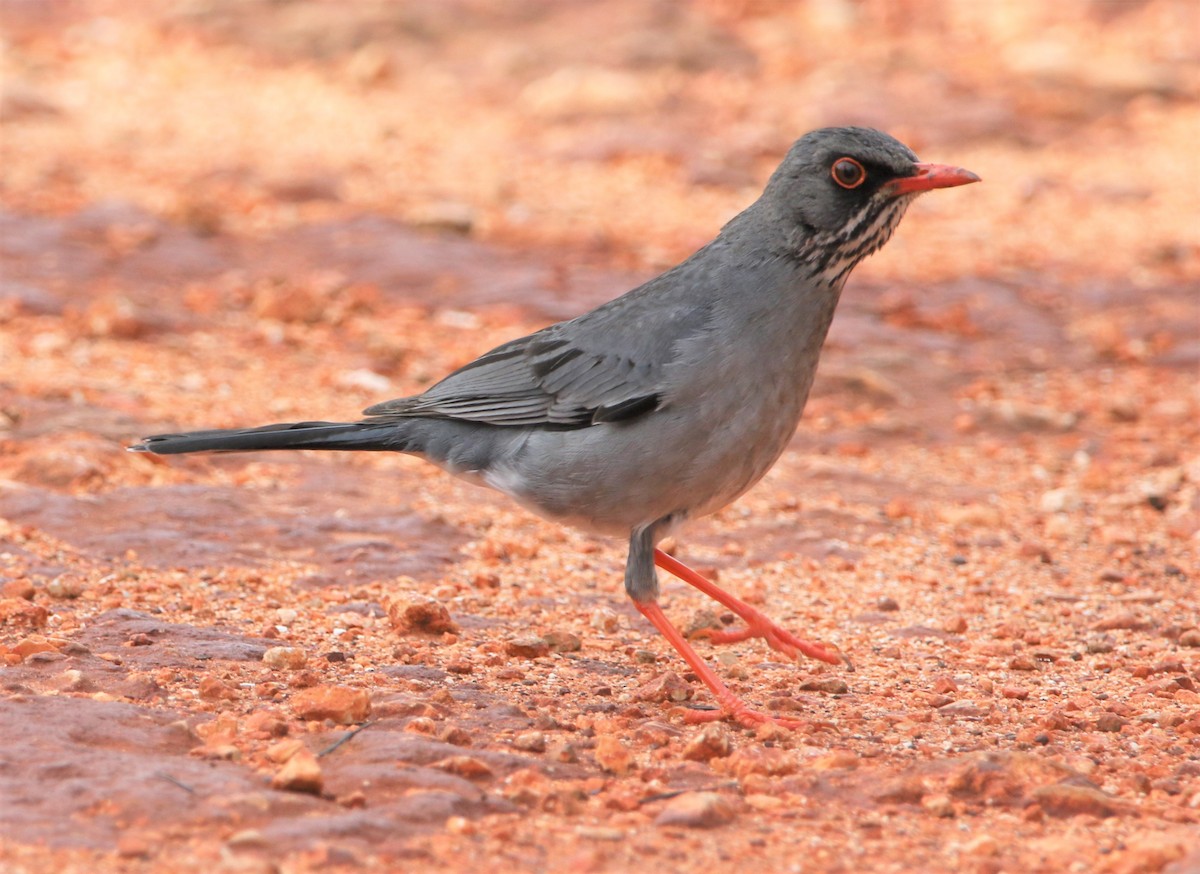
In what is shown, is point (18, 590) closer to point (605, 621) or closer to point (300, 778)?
point (300, 778)

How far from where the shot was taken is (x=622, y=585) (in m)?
6.75

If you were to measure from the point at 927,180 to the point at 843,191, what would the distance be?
Answer: 317 millimetres

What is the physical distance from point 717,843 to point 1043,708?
1797 mm

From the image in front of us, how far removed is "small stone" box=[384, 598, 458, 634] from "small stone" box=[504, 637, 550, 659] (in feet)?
0.95

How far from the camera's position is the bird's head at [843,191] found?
5719 mm

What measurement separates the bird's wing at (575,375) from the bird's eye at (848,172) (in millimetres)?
723

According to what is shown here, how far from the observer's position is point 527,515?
7.45m

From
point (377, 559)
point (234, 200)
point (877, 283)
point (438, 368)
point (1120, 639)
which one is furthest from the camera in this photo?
point (234, 200)

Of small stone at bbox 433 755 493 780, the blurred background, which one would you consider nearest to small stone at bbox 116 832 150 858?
small stone at bbox 433 755 493 780

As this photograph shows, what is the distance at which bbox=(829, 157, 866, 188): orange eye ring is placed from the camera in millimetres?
5719

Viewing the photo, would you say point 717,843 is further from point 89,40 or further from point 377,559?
point 89,40

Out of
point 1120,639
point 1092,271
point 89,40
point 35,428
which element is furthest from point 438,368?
point 89,40

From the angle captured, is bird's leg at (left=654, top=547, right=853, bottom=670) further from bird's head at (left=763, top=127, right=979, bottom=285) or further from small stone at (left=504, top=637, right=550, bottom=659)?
bird's head at (left=763, top=127, right=979, bottom=285)

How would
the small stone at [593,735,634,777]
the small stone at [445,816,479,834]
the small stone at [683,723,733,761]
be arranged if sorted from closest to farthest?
the small stone at [445,816,479,834], the small stone at [593,735,634,777], the small stone at [683,723,733,761]
